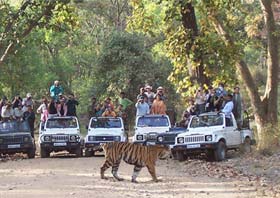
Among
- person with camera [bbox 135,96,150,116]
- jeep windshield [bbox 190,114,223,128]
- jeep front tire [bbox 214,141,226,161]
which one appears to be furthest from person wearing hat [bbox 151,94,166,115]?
jeep front tire [bbox 214,141,226,161]

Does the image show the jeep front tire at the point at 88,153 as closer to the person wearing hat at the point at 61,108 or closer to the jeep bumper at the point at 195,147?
the person wearing hat at the point at 61,108

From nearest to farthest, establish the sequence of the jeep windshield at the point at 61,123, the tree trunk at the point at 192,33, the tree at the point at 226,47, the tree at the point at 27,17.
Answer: the tree at the point at 226,47 → the jeep windshield at the point at 61,123 → the tree trunk at the point at 192,33 → the tree at the point at 27,17

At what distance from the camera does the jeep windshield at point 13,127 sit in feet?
79.0

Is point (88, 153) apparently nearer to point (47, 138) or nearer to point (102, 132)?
point (102, 132)

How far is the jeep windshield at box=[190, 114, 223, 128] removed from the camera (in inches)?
854

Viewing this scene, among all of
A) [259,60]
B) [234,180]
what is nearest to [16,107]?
[234,180]

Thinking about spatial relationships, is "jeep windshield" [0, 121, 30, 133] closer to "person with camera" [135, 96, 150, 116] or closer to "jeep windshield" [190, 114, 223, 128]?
"person with camera" [135, 96, 150, 116]

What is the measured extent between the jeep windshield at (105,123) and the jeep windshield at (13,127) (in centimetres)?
252

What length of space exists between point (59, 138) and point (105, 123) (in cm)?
181

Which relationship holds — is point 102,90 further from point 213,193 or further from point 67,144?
point 213,193

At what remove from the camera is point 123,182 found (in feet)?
50.7

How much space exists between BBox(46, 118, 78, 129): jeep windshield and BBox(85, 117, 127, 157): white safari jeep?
80 centimetres

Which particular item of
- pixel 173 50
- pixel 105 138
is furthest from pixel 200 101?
pixel 105 138

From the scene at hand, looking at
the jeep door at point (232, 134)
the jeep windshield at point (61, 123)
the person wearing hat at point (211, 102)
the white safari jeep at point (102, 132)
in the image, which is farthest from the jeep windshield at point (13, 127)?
the jeep door at point (232, 134)
